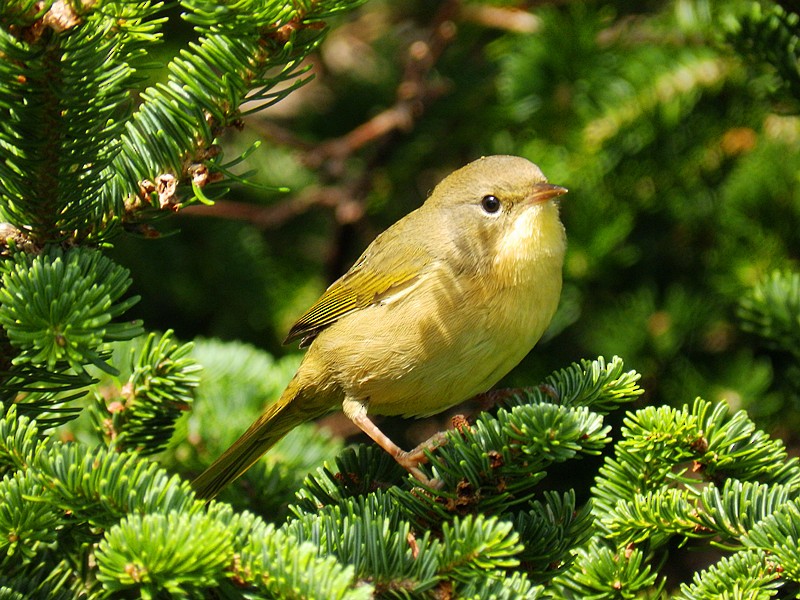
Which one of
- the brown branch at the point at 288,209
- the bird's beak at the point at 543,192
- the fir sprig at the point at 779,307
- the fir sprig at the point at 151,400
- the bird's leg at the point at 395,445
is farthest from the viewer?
the brown branch at the point at 288,209

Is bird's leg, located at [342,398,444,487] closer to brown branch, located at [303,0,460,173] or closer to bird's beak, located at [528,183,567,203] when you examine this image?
bird's beak, located at [528,183,567,203]

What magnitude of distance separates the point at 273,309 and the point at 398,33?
2.25 m

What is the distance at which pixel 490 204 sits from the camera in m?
3.72

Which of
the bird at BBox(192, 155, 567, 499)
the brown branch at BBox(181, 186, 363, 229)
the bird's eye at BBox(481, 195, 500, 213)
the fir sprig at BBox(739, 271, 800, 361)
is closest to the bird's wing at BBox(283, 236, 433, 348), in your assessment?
the bird at BBox(192, 155, 567, 499)

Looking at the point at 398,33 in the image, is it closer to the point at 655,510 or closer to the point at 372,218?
the point at 372,218

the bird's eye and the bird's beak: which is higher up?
the bird's beak

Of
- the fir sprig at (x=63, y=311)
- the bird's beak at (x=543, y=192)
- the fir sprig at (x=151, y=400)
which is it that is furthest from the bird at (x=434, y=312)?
the fir sprig at (x=63, y=311)

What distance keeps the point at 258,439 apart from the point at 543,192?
1493 millimetres

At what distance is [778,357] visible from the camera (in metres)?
4.37

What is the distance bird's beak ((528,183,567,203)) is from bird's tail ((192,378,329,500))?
1222 millimetres

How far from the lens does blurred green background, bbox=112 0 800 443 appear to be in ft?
13.7

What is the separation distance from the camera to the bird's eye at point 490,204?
370 cm

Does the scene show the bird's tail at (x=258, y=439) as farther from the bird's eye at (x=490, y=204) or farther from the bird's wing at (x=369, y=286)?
the bird's eye at (x=490, y=204)

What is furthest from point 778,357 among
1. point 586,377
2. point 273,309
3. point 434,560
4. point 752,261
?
point 434,560
